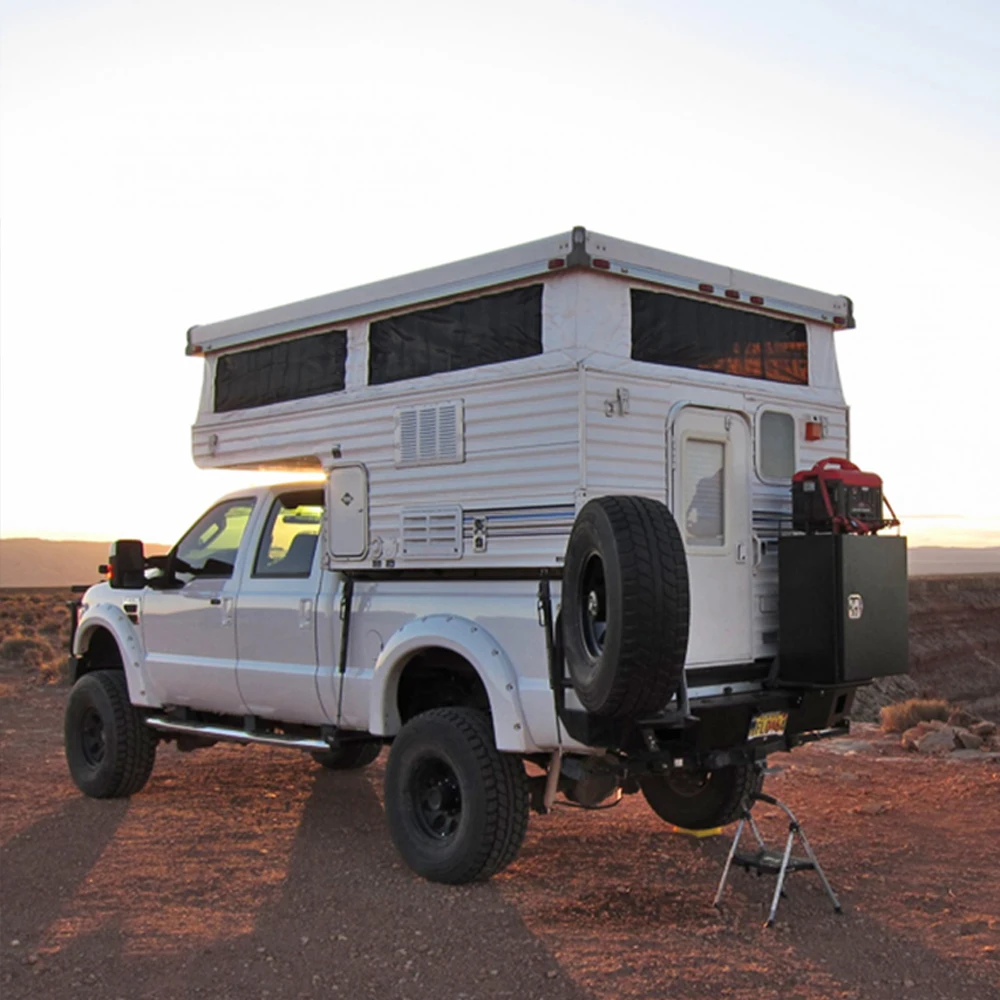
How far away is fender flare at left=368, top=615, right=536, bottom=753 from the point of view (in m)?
6.52

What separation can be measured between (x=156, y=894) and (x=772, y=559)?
147 inches

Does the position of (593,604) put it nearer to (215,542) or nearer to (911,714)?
(215,542)

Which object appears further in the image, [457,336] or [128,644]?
[128,644]

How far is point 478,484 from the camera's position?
271 inches

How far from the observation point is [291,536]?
838 cm

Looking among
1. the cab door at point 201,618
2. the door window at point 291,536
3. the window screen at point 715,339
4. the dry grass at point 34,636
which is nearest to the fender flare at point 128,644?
the cab door at point 201,618

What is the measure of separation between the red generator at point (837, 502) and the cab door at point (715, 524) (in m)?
0.30

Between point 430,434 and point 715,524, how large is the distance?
164 cm

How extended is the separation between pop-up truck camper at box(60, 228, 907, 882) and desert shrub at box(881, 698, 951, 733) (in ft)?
19.3

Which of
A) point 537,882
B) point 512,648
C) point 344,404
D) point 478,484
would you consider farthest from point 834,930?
point 344,404

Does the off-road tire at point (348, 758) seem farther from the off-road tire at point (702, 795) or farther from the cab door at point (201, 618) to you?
the off-road tire at point (702, 795)

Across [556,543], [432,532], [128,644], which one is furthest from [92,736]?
[556,543]

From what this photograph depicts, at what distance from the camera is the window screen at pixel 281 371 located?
795 cm

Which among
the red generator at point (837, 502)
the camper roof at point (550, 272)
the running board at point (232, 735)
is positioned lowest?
the running board at point (232, 735)
